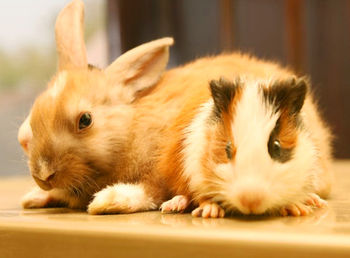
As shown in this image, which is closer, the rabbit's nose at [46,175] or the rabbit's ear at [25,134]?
the rabbit's nose at [46,175]

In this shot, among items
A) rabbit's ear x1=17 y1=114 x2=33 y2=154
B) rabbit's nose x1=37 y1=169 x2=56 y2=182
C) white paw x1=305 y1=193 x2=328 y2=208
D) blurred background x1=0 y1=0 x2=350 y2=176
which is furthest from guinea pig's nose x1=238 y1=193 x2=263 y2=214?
blurred background x1=0 y1=0 x2=350 y2=176

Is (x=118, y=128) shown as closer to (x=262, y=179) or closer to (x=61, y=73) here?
(x=61, y=73)

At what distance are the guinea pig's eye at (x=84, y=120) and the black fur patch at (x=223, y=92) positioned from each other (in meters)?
0.33

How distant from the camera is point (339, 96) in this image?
2979 mm

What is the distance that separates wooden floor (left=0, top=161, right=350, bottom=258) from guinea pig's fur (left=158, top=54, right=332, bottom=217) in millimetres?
51

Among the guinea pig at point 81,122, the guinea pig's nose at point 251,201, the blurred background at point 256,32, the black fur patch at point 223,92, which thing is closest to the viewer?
the guinea pig's nose at point 251,201

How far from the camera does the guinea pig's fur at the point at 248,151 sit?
2.99 feet

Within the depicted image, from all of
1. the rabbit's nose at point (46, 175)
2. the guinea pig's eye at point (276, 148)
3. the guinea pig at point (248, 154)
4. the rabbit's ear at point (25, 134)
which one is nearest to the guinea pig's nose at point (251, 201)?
the guinea pig at point (248, 154)

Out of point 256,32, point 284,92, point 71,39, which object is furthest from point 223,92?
point 256,32

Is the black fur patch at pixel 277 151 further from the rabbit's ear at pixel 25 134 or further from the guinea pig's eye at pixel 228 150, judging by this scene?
the rabbit's ear at pixel 25 134

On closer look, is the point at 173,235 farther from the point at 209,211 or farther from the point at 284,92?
the point at 284,92

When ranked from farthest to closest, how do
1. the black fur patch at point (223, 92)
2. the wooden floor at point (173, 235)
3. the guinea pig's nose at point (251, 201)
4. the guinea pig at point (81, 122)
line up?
the guinea pig at point (81, 122), the black fur patch at point (223, 92), the guinea pig's nose at point (251, 201), the wooden floor at point (173, 235)

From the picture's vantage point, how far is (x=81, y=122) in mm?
1165

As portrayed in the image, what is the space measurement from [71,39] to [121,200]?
0.51 metres
